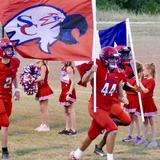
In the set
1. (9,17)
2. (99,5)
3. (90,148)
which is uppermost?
(99,5)

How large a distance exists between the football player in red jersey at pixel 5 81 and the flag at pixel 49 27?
213mm

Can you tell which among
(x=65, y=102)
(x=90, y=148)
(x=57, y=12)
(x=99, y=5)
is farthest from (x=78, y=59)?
(x=99, y=5)

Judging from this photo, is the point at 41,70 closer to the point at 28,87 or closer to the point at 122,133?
the point at 28,87

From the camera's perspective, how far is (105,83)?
33.6 feet

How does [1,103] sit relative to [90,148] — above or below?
above

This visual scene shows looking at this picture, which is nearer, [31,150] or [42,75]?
[31,150]

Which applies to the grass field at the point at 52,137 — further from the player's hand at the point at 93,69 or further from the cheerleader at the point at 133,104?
the player's hand at the point at 93,69

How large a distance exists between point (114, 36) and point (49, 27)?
222 cm

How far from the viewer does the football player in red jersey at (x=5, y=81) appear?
10648mm

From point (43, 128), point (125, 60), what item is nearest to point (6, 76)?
point (125, 60)

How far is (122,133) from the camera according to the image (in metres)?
13.4

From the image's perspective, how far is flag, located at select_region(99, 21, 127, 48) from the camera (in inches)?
503

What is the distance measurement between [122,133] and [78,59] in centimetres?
321

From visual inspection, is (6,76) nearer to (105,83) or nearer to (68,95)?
(105,83)
